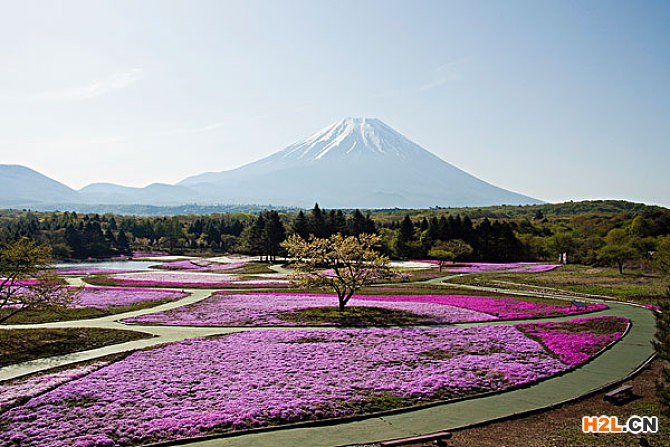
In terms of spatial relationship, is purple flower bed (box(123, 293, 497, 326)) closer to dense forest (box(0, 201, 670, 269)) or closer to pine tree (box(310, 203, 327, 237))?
dense forest (box(0, 201, 670, 269))

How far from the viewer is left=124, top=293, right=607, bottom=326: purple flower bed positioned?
1180 inches

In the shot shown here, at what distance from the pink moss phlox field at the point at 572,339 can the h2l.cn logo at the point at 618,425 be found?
6.36 metres

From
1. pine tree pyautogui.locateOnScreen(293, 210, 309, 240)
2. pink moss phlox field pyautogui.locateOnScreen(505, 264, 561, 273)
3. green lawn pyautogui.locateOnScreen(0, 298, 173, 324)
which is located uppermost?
pine tree pyautogui.locateOnScreen(293, 210, 309, 240)

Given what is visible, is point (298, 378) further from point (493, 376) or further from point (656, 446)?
point (656, 446)

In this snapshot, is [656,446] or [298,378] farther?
[298,378]

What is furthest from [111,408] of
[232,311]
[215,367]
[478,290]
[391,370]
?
[478,290]

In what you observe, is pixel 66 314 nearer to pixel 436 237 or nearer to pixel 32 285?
pixel 32 285

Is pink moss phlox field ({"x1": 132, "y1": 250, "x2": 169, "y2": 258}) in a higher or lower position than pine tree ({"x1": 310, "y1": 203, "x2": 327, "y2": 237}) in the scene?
lower

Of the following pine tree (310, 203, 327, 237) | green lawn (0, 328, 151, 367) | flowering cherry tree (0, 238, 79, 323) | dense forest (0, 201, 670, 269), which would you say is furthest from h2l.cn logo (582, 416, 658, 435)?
pine tree (310, 203, 327, 237)

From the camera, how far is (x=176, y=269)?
75.6 meters

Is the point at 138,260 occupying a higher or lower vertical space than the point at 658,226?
lower

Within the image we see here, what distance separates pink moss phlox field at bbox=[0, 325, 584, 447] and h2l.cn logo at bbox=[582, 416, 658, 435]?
3634mm

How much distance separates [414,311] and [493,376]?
49.2 feet

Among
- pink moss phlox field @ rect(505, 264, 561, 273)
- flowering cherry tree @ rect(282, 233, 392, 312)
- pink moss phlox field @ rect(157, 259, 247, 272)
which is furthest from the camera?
pink moss phlox field @ rect(157, 259, 247, 272)
